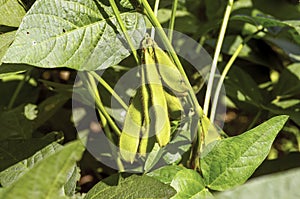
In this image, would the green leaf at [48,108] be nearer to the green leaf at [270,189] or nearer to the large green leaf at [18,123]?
the large green leaf at [18,123]

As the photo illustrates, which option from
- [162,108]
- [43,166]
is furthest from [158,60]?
[43,166]

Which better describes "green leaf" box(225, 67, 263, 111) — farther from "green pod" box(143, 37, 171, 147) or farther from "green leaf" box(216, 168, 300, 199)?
"green leaf" box(216, 168, 300, 199)

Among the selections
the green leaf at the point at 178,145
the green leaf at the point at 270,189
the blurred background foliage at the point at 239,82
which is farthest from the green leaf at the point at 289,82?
the green leaf at the point at 270,189

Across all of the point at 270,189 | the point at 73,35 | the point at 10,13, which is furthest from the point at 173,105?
the point at 270,189

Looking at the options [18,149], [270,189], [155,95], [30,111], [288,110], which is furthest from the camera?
[30,111]

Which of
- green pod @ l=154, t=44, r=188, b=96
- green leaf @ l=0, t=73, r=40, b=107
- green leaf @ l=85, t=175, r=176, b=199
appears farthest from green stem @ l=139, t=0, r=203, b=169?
green leaf @ l=0, t=73, r=40, b=107

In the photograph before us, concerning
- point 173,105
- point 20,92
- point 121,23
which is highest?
point 121,23

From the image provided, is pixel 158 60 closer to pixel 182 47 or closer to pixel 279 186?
pixel 279 186

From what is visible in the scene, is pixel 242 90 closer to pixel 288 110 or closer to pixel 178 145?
pixel 288 110
